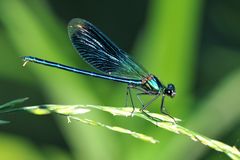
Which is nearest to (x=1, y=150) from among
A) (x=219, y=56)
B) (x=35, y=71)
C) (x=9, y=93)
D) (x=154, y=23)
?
(x=35, y=71)

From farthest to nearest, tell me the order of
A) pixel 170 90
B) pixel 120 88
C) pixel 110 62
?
pixel 120 88, pixel 110 62, pixel 170 90

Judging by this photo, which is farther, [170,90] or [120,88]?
[120,88]

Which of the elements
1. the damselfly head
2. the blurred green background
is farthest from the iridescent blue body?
the blurred green background

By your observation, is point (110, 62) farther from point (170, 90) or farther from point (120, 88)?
point (170, 90)

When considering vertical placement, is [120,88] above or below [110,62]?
below

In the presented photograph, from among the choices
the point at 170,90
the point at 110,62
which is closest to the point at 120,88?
the point at 110,62

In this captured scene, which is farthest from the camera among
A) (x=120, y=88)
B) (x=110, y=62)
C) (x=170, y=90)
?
(x=120, y=88)

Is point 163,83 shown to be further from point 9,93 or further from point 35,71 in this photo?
point 9,93

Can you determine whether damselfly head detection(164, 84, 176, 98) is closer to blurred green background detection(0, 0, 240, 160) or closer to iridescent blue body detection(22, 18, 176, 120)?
iridescent blue body detection(22, 18, 176, 120)
